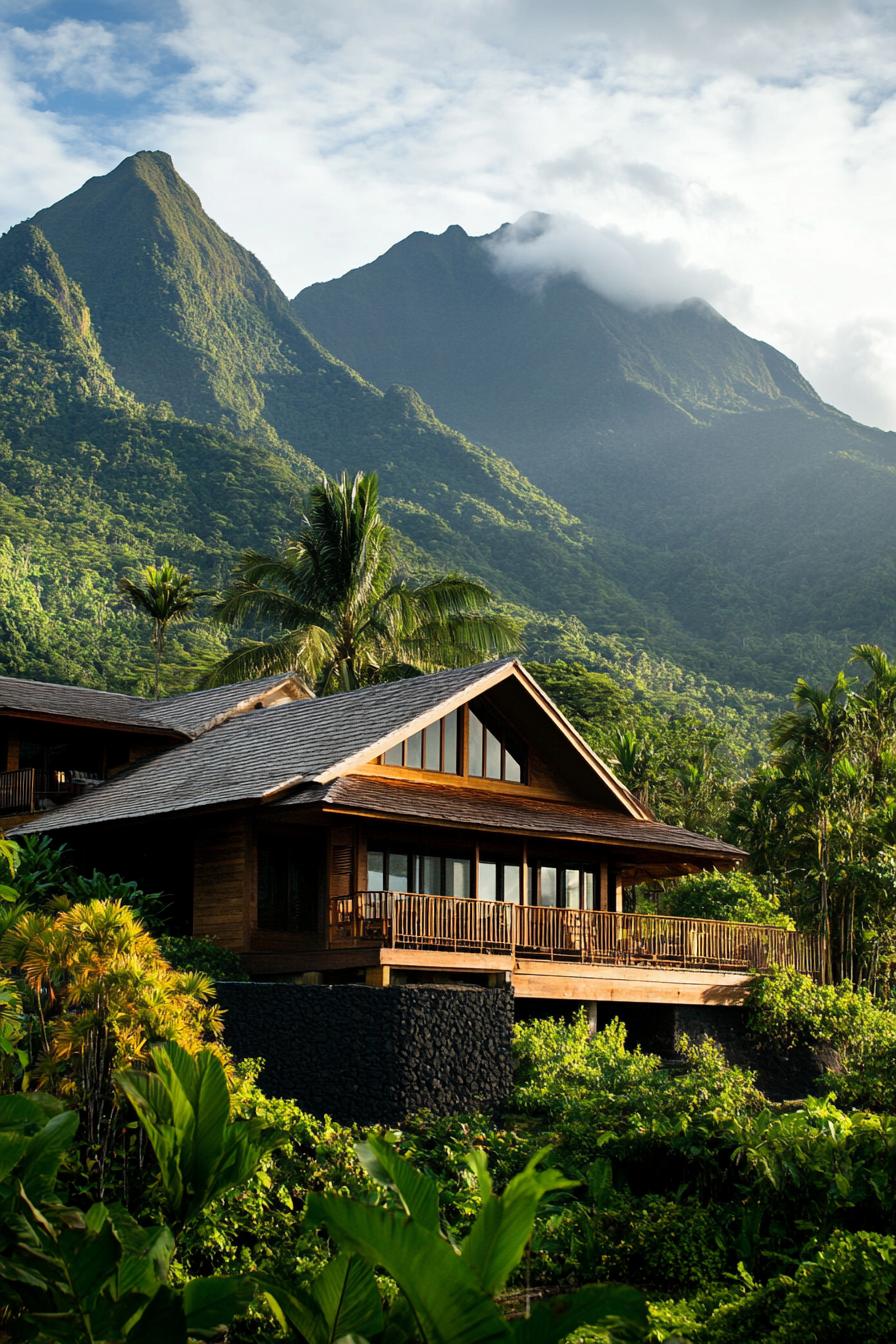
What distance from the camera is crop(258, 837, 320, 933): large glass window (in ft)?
80.8

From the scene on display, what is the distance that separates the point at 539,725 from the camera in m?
27.5

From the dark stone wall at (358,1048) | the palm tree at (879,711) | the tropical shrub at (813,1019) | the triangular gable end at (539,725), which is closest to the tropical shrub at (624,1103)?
the dark stone wall at (358,1048)

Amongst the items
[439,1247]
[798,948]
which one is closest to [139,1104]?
[439,1247]

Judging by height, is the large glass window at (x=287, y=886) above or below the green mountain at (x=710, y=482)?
below

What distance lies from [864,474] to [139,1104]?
114m

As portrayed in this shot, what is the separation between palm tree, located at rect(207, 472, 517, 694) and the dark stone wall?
1937 cm

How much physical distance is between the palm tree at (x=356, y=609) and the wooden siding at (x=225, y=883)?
1371 centimetres

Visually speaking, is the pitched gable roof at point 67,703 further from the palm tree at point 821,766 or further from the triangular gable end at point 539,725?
the palm tree at point 821,766

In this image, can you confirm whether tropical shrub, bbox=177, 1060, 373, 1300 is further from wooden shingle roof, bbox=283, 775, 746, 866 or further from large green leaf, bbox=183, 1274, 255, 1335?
wooden shingle roof, bbox=283, 775, 746, 866

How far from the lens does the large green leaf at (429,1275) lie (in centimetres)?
605

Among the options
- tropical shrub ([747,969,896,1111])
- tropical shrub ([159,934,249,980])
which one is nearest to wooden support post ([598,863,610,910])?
tropical shrub ([747,969,896,1111])

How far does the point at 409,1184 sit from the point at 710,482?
417 feet

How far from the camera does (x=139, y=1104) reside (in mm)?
11898

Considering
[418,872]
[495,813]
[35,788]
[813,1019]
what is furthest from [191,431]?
[813,1019]
